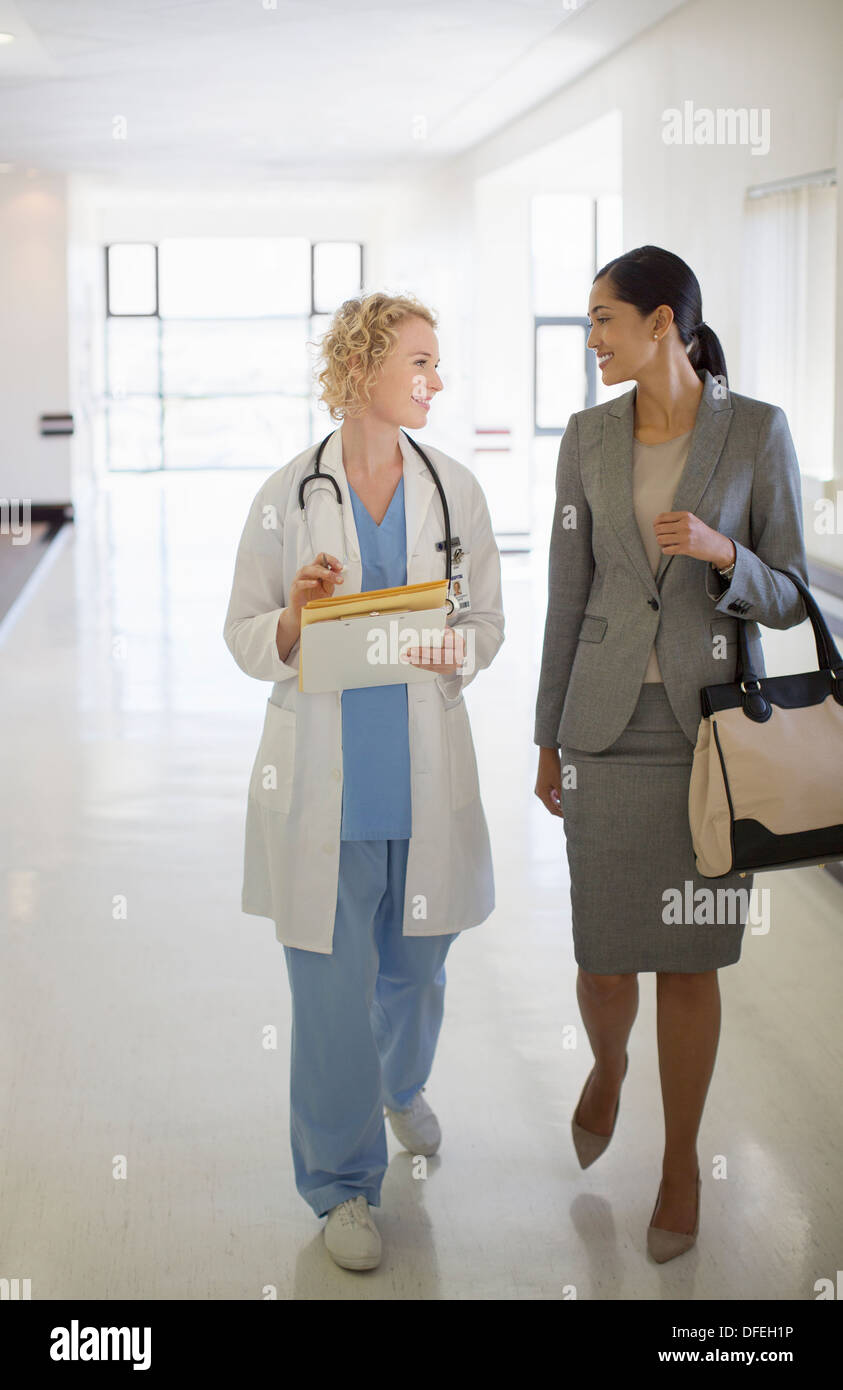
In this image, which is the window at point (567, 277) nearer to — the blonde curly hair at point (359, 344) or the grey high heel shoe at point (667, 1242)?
the blonde curly hair at point (359, 344)

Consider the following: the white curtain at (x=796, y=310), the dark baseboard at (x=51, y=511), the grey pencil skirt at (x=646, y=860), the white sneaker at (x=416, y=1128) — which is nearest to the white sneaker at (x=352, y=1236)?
the white sneaker at (x=416, y=1128)

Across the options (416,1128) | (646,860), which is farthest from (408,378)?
(416,1128)

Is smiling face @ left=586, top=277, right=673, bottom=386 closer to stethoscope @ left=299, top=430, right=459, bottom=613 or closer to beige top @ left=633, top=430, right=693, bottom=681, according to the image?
beige top @ left=633, top=430, right=693, bottom=681

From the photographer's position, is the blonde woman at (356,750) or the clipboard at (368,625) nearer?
the clipboard at (368,625)

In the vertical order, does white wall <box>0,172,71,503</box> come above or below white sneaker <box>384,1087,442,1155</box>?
above

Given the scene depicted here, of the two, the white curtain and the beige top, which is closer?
the beige top

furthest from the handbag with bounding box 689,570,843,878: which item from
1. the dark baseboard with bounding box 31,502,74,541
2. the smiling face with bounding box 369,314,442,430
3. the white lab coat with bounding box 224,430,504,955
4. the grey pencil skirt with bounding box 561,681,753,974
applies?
the dark baseboard with bounding box 31,502,74,541

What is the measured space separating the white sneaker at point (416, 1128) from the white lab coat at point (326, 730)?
56 centimetres

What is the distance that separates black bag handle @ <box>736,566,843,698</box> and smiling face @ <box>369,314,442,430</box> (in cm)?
68

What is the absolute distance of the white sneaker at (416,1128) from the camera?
116 inches

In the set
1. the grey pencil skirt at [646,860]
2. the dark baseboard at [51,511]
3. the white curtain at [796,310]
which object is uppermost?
the white curtain at [796,310]

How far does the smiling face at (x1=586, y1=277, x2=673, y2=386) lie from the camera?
245 centimetres
